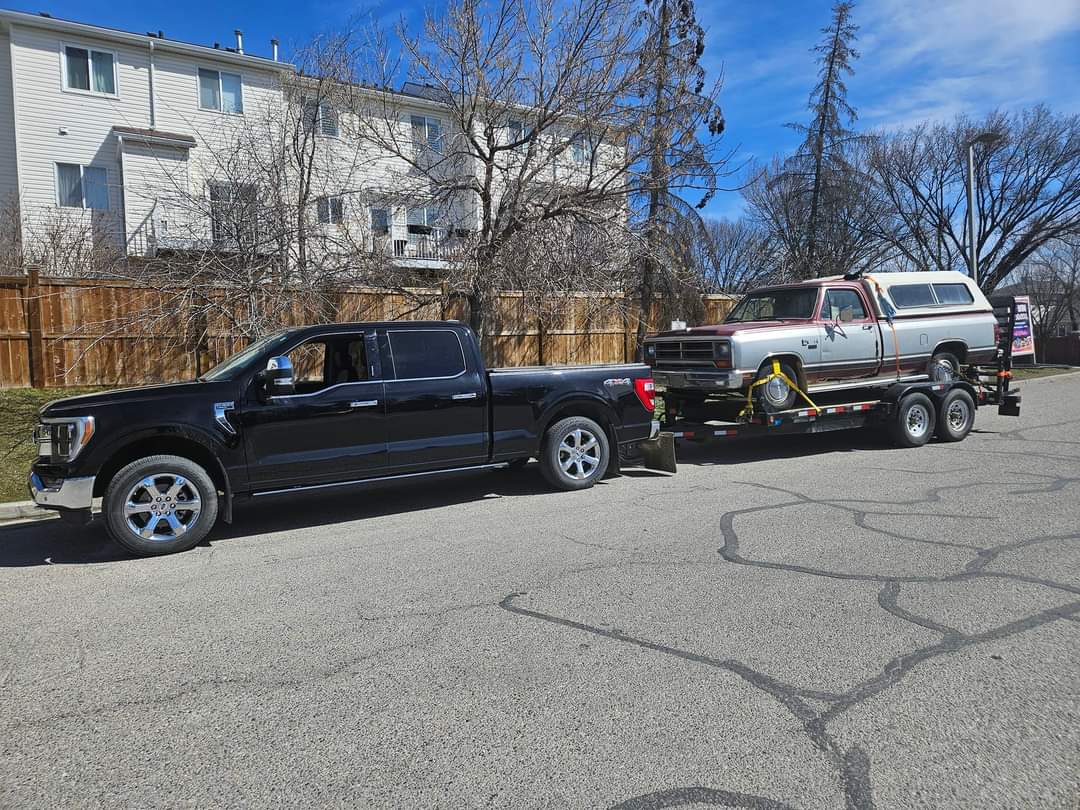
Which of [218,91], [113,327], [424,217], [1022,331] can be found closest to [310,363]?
[424,217]

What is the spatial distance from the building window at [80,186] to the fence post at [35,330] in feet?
42.1

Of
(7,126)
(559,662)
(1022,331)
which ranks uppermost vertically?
(7,126)

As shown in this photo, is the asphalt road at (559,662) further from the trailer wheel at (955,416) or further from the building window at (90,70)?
the building window at (90,70)

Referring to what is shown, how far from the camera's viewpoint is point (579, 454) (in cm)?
875

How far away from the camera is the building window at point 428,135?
532 inches

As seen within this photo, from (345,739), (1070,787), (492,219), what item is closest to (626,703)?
(345,739)

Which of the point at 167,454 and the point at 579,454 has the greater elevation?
the point at 167,454

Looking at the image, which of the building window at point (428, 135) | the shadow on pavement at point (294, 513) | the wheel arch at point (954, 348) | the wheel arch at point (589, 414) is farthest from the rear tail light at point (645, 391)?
the building window at point (428, 135)

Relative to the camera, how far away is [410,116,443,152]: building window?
44.3 feet

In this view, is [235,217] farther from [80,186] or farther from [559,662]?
[80,186]

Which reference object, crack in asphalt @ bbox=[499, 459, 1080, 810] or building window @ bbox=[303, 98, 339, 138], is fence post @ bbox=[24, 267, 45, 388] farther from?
crack in asphalt @ bbox=[499, 459, 1080, 810]

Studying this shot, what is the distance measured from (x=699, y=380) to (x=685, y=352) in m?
0.59

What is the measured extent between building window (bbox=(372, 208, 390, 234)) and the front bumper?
6.47m

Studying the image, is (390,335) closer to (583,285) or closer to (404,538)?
(404,538)
